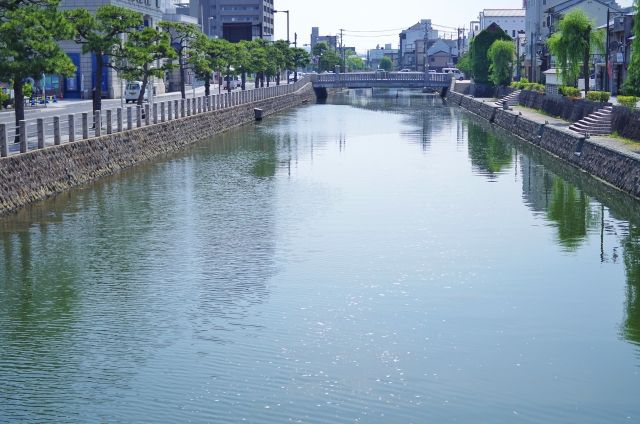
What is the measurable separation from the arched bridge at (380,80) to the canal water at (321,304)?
93.2 metres

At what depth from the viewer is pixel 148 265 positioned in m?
25.6

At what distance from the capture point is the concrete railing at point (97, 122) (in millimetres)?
34372

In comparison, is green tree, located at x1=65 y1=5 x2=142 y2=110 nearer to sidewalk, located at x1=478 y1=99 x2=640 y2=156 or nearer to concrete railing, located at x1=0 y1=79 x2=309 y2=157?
concrete railing, located at x1=0 y1=79 x2=309 y2=157

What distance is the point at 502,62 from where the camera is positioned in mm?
104125

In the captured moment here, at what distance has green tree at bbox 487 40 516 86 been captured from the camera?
341 ft

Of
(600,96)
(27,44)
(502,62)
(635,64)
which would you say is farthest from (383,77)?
(27,44)

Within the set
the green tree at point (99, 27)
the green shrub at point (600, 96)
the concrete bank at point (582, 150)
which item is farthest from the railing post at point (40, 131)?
the green shrub at point (600, 96)

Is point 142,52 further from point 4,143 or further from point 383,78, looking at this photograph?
point 383,78

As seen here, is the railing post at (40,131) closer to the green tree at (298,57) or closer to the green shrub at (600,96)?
the green shrub at (600,96)

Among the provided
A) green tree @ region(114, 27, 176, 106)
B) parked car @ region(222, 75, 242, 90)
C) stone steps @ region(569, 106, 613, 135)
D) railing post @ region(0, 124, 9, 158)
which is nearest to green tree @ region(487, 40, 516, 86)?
parked car @ region(222, 75, 242, 90)

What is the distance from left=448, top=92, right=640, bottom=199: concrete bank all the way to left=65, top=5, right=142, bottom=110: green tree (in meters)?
23.7

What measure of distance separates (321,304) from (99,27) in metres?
35.8

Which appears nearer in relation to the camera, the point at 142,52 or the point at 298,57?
the point at 142,52

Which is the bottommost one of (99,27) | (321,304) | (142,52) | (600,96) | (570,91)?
(321,304)
